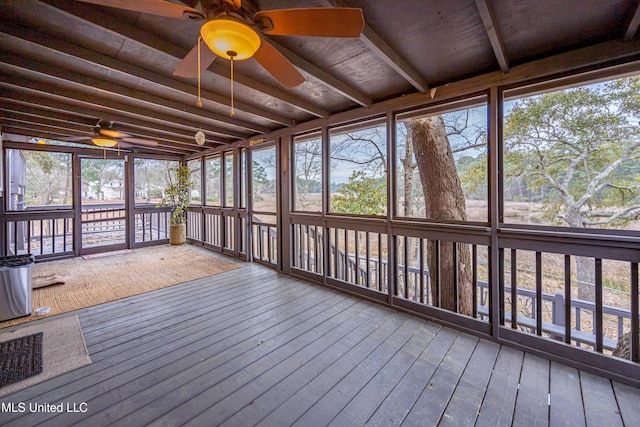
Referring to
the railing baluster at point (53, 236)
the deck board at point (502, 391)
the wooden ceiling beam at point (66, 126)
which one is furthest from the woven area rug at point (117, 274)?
the deck board at point (502, 391)

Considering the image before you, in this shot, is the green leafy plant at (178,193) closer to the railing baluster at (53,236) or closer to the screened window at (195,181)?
the screened window at (195,181)

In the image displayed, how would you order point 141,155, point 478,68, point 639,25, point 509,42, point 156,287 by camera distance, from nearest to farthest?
point 639,25
point 509,42
point 478,68
point 156,287
point 141,155

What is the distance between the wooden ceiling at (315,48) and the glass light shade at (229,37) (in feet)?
1.48

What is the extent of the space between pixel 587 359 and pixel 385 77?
2927 millimetres

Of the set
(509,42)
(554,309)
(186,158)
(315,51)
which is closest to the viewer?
(509,42)

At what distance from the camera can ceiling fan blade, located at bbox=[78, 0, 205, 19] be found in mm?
1227

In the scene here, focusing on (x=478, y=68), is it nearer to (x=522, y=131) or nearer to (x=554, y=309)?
(x=522, y=131)

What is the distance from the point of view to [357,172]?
4.23 metres

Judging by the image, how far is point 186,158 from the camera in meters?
7.06

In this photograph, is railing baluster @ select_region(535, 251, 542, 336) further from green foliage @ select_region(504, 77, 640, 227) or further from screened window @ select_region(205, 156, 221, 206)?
screened window @ select_region(205, 156, 221, 206)

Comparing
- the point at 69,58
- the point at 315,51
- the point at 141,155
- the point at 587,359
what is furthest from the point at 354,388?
the point at 141,155

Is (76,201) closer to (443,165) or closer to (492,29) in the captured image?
(443,165)

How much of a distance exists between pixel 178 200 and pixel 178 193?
0.21 meters

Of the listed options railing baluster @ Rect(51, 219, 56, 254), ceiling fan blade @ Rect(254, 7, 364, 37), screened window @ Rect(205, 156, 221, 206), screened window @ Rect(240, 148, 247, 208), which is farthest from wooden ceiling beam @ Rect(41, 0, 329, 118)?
railing baluster @ Rect(51, 219, 56, 254)
